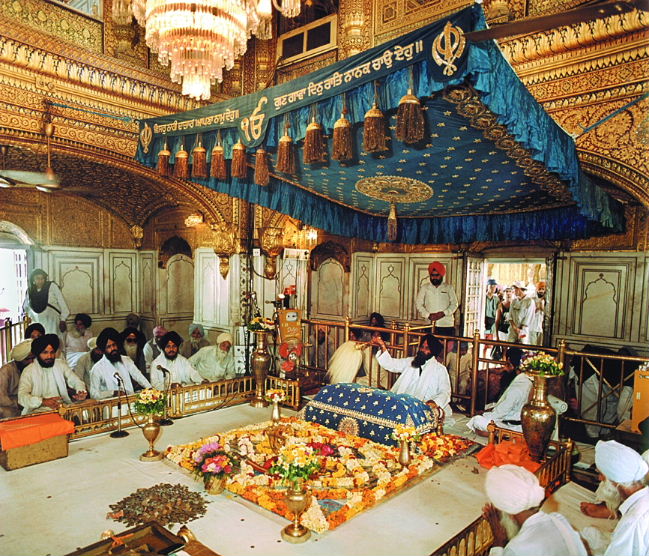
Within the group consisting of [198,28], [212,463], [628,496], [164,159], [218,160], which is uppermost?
[198,28]

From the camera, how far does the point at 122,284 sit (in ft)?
37.9

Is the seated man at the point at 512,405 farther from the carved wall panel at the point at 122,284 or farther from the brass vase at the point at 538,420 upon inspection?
the carved wall panel at the point at 122,284

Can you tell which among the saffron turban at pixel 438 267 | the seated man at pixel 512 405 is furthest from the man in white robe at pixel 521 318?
the seated man at pixel 512 405

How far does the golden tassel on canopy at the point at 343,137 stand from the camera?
148 inches

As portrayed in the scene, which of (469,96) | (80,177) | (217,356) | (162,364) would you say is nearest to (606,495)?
(469,96)

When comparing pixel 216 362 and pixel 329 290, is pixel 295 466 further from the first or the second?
pixel 329 290

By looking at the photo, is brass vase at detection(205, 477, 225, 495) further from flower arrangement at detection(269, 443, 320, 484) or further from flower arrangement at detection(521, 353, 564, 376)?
flower arrangement at detection(521, 353, 564, 376)

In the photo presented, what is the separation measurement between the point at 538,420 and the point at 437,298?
459 cm

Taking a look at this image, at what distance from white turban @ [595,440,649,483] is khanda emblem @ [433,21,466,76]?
2.63 meters

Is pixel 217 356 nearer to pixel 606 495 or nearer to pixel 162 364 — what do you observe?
pixel 162 364

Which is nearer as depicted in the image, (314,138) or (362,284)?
(314,138)

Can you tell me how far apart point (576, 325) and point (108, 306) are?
10014mm

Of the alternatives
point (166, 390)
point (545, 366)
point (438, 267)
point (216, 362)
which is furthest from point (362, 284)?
point (545, 366)

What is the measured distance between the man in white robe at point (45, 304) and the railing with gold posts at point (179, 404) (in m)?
4.35
